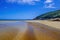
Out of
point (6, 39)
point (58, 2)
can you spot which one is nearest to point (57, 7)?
point (58, 2)

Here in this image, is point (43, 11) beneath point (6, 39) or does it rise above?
above

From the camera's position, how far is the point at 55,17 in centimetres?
229

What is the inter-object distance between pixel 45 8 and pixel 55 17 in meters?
0.23

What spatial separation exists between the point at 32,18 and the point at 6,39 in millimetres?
682


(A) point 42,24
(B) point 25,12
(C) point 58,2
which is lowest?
(A) point 42,24

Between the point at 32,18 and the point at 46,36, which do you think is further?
the point at 32,18

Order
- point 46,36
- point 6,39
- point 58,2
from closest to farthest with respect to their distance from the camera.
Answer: point 6,39
point 46,36
point 58,2

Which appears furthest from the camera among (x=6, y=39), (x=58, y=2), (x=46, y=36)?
(x=58, y=2)

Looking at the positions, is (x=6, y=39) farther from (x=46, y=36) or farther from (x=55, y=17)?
(x=55, y=17)

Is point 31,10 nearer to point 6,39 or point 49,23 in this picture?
point 49,23

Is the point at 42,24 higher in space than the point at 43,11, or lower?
lower

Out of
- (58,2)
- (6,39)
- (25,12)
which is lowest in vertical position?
(6,39)

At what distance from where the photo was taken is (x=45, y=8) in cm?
230

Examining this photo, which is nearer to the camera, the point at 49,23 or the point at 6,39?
the point at 6,39
